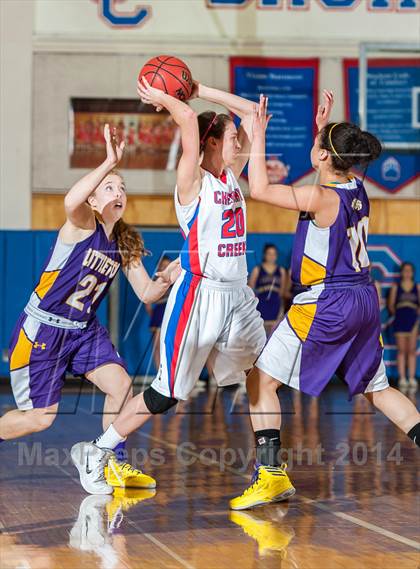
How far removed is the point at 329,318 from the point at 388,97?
353 inches

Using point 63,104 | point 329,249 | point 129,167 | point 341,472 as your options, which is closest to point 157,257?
point 129,167

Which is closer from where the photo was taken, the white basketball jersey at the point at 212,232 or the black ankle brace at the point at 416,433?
the black ankle brace at the point at 416,433

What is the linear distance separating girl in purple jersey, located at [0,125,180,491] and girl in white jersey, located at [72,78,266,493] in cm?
34

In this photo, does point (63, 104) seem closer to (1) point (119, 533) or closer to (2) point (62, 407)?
(2) point (62, 407)

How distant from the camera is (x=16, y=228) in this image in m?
13.1

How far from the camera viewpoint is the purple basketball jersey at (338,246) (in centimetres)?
496

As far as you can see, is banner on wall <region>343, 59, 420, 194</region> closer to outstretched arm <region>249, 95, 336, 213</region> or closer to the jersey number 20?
the jersey number 20

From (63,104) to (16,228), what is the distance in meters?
1.75

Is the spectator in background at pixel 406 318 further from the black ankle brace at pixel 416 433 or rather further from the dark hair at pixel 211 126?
the dark hair at pixel 211 126

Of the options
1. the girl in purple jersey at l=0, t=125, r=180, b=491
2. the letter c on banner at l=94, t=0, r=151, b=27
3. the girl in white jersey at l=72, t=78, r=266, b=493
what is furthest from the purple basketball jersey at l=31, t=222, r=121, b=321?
the letter c on banner at l=94, t=0, r=151, b=27

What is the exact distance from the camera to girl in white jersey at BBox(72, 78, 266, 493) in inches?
199

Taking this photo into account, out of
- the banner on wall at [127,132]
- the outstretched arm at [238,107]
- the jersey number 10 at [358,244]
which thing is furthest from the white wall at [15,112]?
the jersey number 10 at [358,244]

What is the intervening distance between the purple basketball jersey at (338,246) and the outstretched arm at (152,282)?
0.82m

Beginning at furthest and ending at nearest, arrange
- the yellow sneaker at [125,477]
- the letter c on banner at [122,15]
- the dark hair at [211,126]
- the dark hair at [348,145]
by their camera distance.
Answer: the letter c on banner at [122,15] → the yellow sneaker at [125,477] → the dark hair at [211,126] → the dark hair at [348,145]
